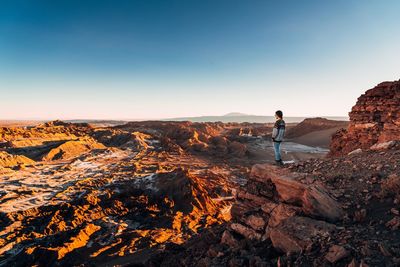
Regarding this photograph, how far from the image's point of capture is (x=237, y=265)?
5051 mm

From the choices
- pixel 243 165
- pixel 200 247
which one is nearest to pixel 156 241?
pixel 200 247

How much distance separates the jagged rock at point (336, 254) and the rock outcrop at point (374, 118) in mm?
8645

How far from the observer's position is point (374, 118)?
40.9 ft

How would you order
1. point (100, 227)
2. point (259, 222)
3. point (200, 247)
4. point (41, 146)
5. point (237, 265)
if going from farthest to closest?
1. point (41, 146)
2. point (100, 227)
3. point (200, 247)
4. point (259, 222)
5. point (237, 265)

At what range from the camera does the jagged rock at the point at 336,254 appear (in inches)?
157

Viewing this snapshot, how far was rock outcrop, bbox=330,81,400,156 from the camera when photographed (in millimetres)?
11406

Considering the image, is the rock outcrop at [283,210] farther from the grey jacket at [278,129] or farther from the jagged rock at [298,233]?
the grey jacket at [278,129]

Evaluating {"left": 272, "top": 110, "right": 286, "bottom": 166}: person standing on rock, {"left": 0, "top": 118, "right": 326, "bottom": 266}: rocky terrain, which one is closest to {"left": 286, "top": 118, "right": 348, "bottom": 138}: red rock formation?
{"left": 0, "top": 118, "right": 326, "bottom": 266}: rocky terrain

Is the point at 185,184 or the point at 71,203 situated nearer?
the point at 71,203

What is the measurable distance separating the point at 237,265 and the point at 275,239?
0.86m

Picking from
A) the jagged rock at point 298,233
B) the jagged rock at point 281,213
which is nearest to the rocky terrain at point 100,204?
the jagged rock at point 281,213

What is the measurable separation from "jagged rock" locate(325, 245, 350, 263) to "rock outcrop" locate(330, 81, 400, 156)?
8.65 metres

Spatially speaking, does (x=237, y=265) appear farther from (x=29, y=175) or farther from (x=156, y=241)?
(x=29, y=175)

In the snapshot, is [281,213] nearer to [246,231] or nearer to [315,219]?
[315,219]
